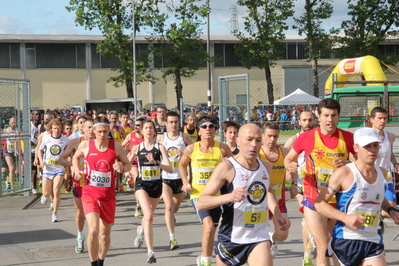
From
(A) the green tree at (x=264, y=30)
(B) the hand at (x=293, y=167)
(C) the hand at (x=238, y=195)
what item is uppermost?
(A) the green tree at (x=264, y=30)

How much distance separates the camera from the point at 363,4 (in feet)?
128

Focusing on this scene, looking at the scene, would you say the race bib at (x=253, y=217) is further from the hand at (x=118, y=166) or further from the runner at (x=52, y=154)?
the runner at (x=52, y=154)

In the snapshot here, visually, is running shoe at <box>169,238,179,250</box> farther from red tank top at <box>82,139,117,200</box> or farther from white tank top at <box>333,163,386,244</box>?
white tank top at <box>333,163,386,244</box>

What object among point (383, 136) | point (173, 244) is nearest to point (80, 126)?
point (173, 244)

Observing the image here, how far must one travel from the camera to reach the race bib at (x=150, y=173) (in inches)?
354

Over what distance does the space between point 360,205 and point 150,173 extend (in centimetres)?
447

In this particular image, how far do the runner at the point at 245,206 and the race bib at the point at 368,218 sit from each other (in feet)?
2.14

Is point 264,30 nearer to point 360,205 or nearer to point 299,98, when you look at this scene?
point 299,98

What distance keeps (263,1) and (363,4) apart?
6.66m

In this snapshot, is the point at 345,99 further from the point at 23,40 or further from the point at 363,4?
the point at 23,40

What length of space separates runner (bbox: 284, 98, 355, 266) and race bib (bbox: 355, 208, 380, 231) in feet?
4.93


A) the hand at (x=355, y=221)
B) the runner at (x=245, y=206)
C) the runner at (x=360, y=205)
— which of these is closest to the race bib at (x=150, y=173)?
the runner at (x=245, y=206)

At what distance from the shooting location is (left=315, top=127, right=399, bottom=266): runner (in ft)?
16.3

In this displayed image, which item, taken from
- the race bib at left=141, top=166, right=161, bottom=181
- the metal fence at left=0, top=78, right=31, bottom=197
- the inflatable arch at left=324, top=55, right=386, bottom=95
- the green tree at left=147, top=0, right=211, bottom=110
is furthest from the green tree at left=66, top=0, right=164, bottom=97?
the race bib at left=141, top=166, right=161, bottom=181
